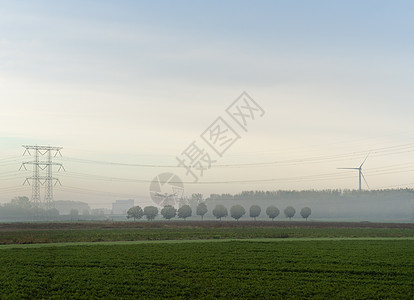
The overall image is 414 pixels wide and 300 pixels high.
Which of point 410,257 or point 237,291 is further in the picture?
point 410,257

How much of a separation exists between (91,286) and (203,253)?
53.9 feet

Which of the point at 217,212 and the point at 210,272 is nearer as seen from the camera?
the point at 210,272

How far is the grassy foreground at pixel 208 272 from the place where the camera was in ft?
94.4

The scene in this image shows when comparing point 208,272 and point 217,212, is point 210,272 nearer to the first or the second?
point 208,272

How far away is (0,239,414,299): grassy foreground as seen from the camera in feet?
94.4

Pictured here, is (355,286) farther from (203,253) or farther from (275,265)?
(203,253)

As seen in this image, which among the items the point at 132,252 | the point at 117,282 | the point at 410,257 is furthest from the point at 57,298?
the point at 410,257

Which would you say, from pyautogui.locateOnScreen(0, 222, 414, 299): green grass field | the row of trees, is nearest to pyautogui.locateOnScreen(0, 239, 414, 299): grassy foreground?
pyautogui.locateOnScreen(0, 222, 414, 299): green grass field

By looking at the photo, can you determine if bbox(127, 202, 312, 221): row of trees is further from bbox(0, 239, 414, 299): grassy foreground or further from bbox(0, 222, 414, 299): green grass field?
bbox(0, 239, 414, 299): grassy foreground

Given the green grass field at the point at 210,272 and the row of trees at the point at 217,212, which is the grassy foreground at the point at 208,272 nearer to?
the green grass field at the point at 210,272

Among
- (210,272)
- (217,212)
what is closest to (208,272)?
(210,272)

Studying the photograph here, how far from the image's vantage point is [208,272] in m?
34.7

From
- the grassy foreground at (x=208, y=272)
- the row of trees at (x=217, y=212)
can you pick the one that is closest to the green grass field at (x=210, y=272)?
the grassy foreground at (x=208, y=272)

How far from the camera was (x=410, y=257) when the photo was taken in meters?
42.0
